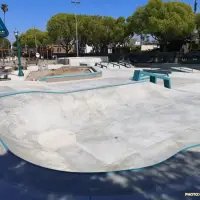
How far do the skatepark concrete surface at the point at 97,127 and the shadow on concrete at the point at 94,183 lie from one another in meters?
0.67

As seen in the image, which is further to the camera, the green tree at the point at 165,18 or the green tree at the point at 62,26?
the green tree at the point at 62,26

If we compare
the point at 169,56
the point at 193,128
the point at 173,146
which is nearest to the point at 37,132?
the point at 173,146

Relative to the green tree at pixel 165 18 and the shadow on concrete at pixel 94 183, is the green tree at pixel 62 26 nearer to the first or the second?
the green tree at pixel 165 18

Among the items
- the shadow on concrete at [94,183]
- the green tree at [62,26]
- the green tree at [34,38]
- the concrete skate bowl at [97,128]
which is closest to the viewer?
the shadow on concrete at [94,183]

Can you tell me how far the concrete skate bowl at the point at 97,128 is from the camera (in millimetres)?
5824

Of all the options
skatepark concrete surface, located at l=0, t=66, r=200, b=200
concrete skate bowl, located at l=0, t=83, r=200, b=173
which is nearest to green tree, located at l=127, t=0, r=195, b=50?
skatepark concrete surface, located at l=0, t=66, r=200, b=200

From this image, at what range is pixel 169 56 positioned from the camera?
39.7 meters

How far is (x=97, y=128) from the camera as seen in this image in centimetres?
821

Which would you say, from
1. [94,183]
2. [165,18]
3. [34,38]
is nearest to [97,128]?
[94,183]

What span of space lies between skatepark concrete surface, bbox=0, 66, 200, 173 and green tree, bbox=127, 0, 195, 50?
2677cm

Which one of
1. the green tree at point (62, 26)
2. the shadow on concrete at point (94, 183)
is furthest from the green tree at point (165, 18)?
the shadow on concrete at point (94, 183)

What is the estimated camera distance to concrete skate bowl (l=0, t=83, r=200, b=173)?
5.82 metres

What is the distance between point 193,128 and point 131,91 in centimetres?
475

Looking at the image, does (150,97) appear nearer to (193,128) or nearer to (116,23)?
(193,128)
